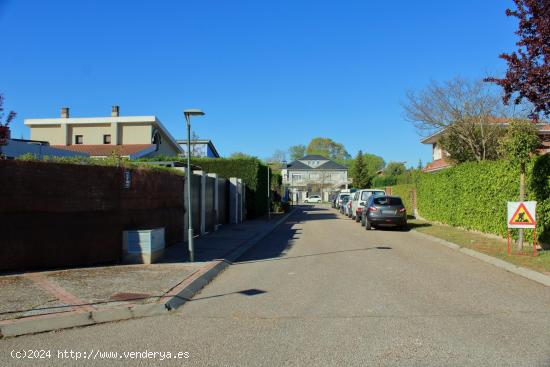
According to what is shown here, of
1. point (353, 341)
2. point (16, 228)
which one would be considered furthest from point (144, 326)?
point (16, 228)

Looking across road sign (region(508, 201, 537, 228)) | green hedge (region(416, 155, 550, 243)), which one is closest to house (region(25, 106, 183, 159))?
green hedge (region(416, 155, 550, 243))

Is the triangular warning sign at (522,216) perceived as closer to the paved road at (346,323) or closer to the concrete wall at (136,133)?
the paved road at (346,323)

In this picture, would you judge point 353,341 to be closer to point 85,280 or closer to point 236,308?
point 236,308

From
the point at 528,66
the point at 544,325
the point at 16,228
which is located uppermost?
the point at 528,66

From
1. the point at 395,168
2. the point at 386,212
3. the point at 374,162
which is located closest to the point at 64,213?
the point at 386,212

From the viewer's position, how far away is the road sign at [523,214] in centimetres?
1155

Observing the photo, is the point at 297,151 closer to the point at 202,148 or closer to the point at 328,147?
the point at 328,147

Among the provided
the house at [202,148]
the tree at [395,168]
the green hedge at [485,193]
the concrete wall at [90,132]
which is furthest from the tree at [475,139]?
the tree at [395,168]

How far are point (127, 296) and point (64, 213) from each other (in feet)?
10.5

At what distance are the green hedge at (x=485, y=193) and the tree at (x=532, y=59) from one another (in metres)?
1.78

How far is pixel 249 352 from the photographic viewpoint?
16.6 ft

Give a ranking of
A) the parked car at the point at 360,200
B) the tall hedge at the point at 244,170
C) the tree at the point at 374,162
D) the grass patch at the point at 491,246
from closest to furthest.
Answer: the grass patch at the point at 491,246 → the parked car at the point at 360,200 → the tall hedge at the point at 244,170 → the tree at the point at 374,162

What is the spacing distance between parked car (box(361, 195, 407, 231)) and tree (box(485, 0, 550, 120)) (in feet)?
32.1

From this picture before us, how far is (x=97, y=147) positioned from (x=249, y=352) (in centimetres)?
3172
